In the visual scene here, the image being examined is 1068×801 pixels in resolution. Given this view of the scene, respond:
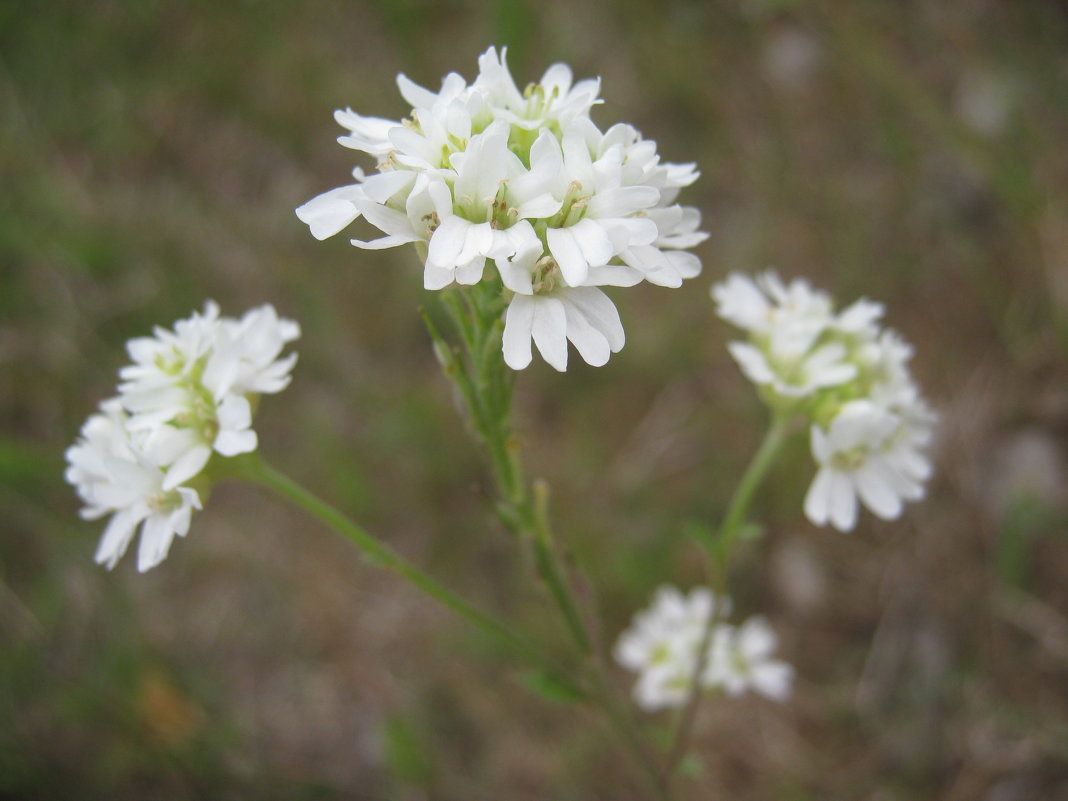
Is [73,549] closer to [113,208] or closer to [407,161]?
[113,208]

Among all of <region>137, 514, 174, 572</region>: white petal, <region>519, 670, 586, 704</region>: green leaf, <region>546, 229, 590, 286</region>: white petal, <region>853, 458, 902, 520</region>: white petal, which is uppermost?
<region>853, 458, 902, 520</region>: white petal

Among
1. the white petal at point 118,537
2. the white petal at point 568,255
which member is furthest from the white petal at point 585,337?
the white petal at point 118,537

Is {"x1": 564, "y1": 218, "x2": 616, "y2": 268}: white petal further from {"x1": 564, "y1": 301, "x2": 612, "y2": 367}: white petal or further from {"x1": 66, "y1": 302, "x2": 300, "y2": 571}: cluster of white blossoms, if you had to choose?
{"x1": 66, "y1": 302, "x2": 300, "y2": 571}: cluster of white blossoms

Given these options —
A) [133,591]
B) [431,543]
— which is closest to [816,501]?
[431,543]

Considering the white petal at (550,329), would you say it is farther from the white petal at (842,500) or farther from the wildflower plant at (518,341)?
the white petal at (842,500)

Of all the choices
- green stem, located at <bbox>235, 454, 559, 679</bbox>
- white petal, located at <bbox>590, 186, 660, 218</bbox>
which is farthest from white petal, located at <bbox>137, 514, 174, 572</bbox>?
white petal, located at <bbox>590, 186, 660, 218</bbox>

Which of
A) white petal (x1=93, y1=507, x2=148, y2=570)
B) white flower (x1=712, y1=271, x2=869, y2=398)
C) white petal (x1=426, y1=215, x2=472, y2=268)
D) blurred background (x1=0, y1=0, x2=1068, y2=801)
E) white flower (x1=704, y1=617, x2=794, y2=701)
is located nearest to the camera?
white petal (x1=426, y1=215, x2=472, y2=268)

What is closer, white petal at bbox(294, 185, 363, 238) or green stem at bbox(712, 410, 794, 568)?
white petal at bbox(294, 185, 363, 238)

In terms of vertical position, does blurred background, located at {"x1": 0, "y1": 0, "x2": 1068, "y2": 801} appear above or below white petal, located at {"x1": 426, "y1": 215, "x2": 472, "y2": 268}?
above

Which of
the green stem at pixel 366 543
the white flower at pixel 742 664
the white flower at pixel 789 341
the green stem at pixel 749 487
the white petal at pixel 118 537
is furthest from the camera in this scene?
the white flower at pixel 742 664
